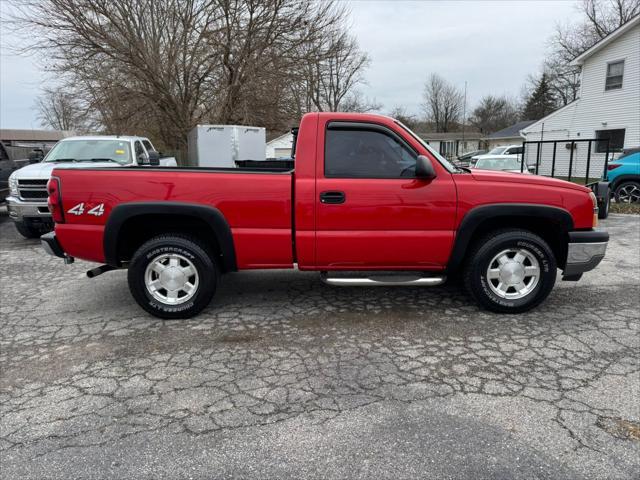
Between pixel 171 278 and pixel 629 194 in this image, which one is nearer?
pixel 171 278

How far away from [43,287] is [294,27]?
15.5 meters

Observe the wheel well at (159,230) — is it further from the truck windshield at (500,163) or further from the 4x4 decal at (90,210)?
the truck windshield at (500,163)

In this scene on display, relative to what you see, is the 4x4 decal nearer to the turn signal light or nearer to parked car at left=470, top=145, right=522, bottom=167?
the turn signal light

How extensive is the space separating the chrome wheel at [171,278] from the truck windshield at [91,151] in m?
5.44

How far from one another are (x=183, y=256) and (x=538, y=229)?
3.48 meters

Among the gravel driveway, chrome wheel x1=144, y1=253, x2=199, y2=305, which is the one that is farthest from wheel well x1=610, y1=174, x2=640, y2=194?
chrome wheel x1=144, y1=253, x2=199, y2=305

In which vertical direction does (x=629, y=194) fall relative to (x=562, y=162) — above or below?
below

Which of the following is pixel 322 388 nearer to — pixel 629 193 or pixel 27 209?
pixel 27 209

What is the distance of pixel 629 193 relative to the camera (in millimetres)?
12586

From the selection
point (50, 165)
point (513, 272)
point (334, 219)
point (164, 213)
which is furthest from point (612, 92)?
point (164, 213)

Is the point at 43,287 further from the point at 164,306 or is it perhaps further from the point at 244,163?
the point at 244,163

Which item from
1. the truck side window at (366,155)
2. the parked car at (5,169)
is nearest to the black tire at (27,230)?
the parked car at (5,169)

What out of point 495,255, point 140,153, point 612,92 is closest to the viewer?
point 495,255

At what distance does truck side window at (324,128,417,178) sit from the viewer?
423 cm
